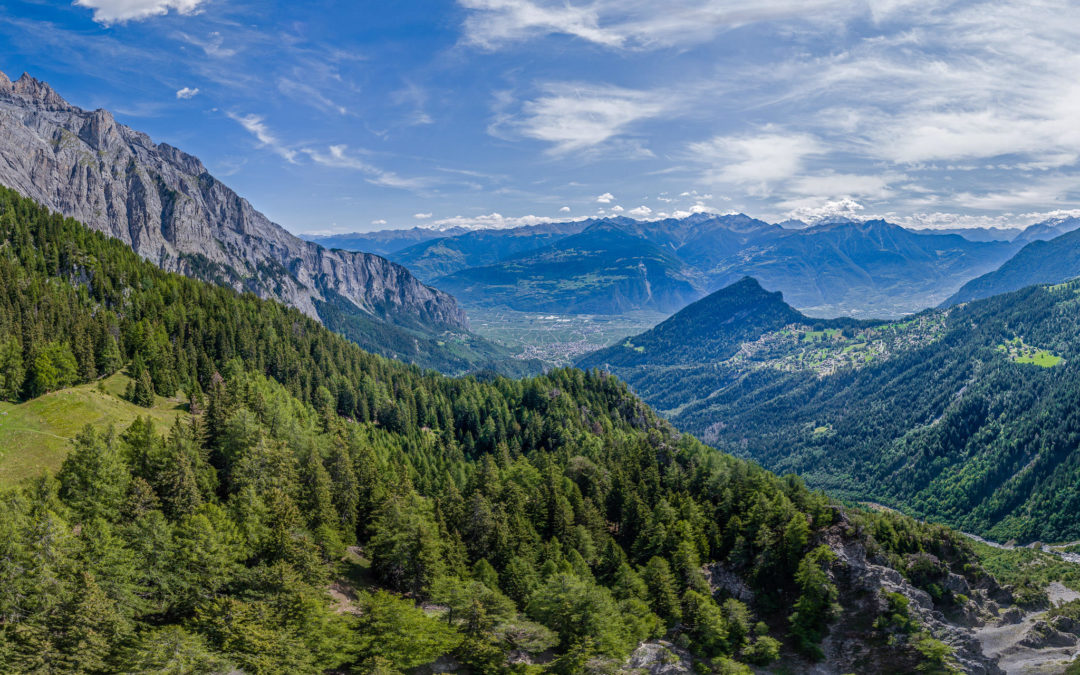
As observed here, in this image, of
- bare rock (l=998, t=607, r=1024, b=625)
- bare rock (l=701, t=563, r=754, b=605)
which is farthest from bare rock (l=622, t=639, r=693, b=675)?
bare rock (l=998, t=607, r=1024, b=625)

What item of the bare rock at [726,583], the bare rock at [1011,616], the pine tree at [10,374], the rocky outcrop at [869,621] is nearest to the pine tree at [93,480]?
the pine tree at [10,374]

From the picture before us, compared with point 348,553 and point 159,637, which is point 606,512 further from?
point 159,637

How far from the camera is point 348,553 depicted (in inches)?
2943

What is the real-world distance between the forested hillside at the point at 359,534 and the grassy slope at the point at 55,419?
365cm

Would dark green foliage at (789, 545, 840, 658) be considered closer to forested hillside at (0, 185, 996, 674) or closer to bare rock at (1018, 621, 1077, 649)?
forested hillside at (0, 185, 996, 674)

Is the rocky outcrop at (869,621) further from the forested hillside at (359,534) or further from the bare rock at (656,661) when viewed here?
the bare rock at (656,661)

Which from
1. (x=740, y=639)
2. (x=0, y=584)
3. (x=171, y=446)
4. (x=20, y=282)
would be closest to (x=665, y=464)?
(x=740, y=639)

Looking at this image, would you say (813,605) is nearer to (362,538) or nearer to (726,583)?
(726,583)

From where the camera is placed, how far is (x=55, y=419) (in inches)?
3255

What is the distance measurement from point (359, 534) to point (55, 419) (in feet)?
157

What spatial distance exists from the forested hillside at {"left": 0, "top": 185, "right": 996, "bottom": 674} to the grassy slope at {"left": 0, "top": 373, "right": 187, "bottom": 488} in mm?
3646

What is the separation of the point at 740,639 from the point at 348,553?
57.6m

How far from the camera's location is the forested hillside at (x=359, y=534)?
50500 millimetres

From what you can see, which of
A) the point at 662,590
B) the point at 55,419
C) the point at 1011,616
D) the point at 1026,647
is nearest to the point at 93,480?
the point at 55,419
